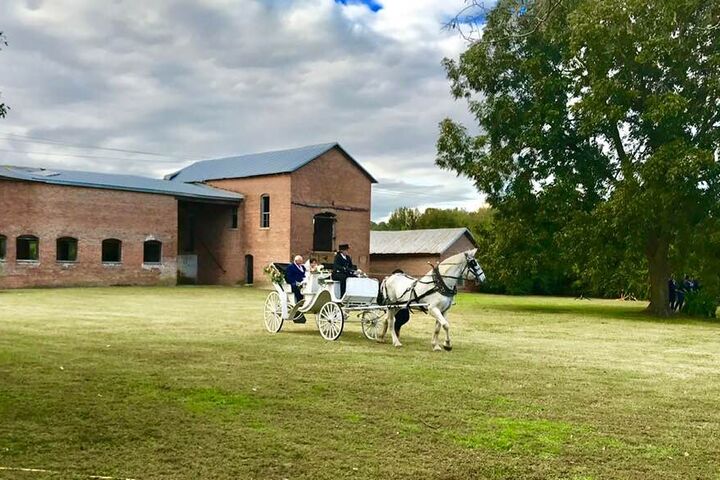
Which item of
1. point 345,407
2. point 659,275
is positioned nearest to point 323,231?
point 659,275

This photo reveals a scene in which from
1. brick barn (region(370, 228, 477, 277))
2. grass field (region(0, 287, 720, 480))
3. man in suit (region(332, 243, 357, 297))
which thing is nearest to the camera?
A: grass field (region(0, 287, 720, 480))

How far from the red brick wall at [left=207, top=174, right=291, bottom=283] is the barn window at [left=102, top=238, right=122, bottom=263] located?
765cm

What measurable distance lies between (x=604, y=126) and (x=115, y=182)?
26.2 meters

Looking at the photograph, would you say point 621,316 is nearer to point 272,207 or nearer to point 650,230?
point 650,230

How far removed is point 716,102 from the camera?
24703 millimetres

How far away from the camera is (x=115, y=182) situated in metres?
41.1

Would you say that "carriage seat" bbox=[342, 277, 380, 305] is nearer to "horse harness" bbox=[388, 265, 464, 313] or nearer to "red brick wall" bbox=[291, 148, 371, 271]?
"horse harness" bbox=[388, 265, 464, 313]

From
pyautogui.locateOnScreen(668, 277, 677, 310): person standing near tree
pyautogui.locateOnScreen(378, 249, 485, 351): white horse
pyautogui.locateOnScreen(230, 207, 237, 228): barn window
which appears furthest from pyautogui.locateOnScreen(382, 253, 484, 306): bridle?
pyautogui.locateOnScreen(230, 207, 237, 228): barn window

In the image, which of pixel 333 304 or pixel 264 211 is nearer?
pixel 333 304

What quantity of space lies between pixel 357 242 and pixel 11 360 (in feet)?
122

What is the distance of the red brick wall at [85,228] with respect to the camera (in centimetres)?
3631

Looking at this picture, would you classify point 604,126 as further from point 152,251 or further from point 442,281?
point 152,251

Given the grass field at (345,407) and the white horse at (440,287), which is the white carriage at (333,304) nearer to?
the grass field at (345,407)

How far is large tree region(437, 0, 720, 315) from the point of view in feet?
78.0
